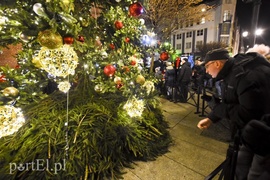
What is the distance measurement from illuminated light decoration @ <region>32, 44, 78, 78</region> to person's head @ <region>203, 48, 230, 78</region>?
2.02 metres

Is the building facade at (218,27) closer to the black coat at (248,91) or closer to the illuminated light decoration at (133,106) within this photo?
the illuminated light decoration at (133,106)

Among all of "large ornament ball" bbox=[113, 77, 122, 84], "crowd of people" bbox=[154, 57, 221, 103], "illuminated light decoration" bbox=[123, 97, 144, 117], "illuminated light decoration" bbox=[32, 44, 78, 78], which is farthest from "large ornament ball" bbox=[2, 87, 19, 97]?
"crowd of people" bbox=[154, 57, 221, 103]

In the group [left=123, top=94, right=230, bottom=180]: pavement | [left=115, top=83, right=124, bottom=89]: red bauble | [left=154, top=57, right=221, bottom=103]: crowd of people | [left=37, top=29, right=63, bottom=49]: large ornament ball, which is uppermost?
[left=37, top=29, right=63, bottom=49]: large ornament ball

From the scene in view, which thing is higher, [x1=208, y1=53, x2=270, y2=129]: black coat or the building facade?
the building facade

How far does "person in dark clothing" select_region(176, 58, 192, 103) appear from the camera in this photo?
7.12 meters

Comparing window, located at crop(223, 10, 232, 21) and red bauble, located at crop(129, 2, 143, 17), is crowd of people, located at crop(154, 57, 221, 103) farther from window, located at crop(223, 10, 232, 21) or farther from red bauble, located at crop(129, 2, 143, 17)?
window, located at crop(223, 10, 232, 21)

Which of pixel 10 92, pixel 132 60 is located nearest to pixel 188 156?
pixel 132 60

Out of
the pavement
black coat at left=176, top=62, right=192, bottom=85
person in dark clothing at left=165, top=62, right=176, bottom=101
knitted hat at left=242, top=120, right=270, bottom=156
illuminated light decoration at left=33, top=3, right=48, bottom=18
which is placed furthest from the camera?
person in dark clothing at left=165, top=62, right=176, bottom=101

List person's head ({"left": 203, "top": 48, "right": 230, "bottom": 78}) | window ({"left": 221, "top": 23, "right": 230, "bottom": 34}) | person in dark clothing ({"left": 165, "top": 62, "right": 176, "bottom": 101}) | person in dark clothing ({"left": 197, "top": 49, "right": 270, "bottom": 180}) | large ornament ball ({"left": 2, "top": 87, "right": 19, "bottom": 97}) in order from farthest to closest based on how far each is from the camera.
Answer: window ({"left": 221, "top": 23, "right": 230, "bottom": 34})
person in dark clothing ({"left": 165, "top": 62, "right": 176, "bottom": 101})
person's head ({"left": 203, "top": 48, "right": 230, "bottom": 78})
large ornament ball ({"left": 2, "top": 87, "right": 19, "bottom": 97})
person in dark clothing ({"left": 197, "top": 49, "right": 270, "bottom": 180})

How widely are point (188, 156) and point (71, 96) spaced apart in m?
2.76

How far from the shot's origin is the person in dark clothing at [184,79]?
712 cm

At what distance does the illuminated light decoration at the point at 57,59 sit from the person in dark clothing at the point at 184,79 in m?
6.01

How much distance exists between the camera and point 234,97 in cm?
188

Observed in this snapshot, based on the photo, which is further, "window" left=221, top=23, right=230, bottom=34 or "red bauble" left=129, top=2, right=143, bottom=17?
"window" left=221, top=23, right=230, bottom=34
